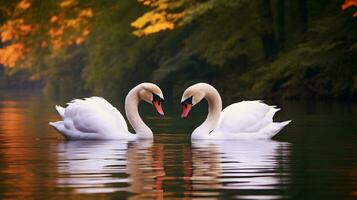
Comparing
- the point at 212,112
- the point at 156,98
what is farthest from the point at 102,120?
the point at 212,112

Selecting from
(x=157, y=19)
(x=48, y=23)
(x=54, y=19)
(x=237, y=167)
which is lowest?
(x=237, y=167)

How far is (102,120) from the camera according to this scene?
2248cm

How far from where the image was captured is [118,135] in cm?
2234

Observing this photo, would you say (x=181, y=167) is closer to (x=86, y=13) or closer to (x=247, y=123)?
(x=247, y=123)

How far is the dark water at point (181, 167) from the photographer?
1289 cm

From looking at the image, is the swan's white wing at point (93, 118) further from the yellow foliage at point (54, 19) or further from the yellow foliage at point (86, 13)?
the yellow foliage at point (86, 13)

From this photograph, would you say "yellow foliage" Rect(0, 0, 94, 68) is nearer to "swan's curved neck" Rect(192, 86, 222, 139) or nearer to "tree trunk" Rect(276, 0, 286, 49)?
"tree trunk" Rect(276, 0, 286, 49)

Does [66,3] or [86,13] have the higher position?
[66,3]

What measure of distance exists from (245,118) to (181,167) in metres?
6.76

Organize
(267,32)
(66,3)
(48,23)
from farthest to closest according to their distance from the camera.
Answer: (48,23), (66,3), (267,32)

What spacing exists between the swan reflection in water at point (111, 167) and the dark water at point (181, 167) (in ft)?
0.03

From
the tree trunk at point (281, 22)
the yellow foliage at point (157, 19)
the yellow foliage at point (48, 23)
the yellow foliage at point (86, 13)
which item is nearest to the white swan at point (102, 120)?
the yellow foliage at point (157, 19)

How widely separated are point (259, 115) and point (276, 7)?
94.7 ft

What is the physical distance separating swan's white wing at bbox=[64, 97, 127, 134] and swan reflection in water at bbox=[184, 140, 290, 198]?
76.9 inches
